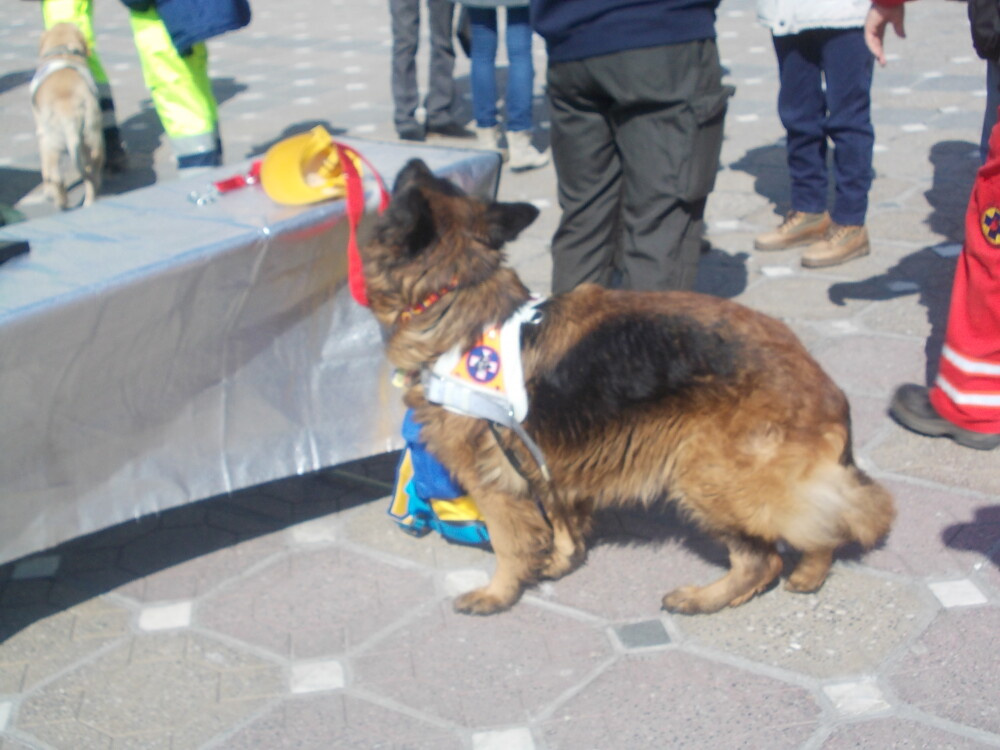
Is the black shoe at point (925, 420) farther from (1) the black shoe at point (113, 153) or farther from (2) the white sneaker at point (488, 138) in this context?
(1) the black shoe at point (113, 153)

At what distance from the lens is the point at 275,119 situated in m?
9.56

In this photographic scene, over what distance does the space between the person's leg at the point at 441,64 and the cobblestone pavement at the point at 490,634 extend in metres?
4.46

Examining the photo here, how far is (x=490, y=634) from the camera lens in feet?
10.2

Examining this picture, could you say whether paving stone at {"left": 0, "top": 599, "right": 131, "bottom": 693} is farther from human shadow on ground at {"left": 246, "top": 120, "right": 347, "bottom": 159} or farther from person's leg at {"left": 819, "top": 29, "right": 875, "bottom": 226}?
human shadow on ground at {"left": 246, "top": 120, "right": 347, "bottom": 159}

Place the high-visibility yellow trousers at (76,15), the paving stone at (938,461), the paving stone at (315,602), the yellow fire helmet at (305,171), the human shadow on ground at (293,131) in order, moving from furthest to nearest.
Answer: the human shadow on ground at (293,131)
the high-visibility yellow trousers at (76,15)
the paving stone at (938,461)
the yellow fire helmet at (305,171)
the paving stone at (315,602)

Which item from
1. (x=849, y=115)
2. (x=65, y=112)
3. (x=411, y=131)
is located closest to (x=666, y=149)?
(x=849, y=115)

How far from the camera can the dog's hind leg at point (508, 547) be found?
3.08 m

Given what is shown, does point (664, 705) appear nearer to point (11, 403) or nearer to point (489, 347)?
point (489, 347)

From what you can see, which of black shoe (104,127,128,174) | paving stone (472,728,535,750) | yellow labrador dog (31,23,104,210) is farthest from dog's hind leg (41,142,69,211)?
paving stone (472,728,535,750)

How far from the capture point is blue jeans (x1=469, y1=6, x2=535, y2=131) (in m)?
7.29

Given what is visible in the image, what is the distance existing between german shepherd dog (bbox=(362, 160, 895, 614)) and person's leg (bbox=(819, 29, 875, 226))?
2.81m

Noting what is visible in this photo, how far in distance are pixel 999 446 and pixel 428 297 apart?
93.4 inches

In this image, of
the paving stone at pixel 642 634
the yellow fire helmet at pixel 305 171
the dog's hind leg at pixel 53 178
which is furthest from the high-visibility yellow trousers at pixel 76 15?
the paving stone at pixel 642 634

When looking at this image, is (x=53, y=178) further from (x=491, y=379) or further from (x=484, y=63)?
(x=491, y=379)
